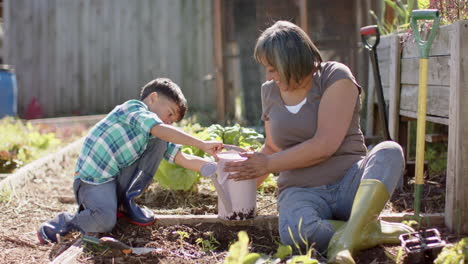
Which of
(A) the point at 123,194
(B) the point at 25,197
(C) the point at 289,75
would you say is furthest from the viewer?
(B) the point at 25,197

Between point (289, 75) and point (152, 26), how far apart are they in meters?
6.60

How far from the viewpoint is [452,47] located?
8.45 feet

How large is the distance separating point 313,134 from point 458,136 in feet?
2.04

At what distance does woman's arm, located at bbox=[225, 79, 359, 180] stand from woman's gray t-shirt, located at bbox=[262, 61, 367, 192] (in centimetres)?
6

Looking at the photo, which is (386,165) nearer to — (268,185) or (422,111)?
(422,111)

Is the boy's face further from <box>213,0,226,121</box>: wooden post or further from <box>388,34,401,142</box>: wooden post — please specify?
<box>213,0,226,121</box>: wooden post

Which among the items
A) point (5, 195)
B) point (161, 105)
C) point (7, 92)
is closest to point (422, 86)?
point (161, 105)

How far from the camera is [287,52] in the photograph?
2.40m

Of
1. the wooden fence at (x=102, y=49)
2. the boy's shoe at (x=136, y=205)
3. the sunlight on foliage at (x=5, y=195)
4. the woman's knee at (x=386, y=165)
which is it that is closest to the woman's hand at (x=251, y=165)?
the woman's knee at (x=386, y=165)

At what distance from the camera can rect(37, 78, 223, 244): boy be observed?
9.40 ft

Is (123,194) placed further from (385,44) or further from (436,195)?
(385,44)

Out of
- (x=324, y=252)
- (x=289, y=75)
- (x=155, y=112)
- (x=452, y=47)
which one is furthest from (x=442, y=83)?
(x=155, y=112)

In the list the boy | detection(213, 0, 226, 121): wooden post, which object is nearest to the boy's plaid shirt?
the boy

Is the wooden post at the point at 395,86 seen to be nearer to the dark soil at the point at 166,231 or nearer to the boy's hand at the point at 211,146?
the dark soil at the point at 166,231
